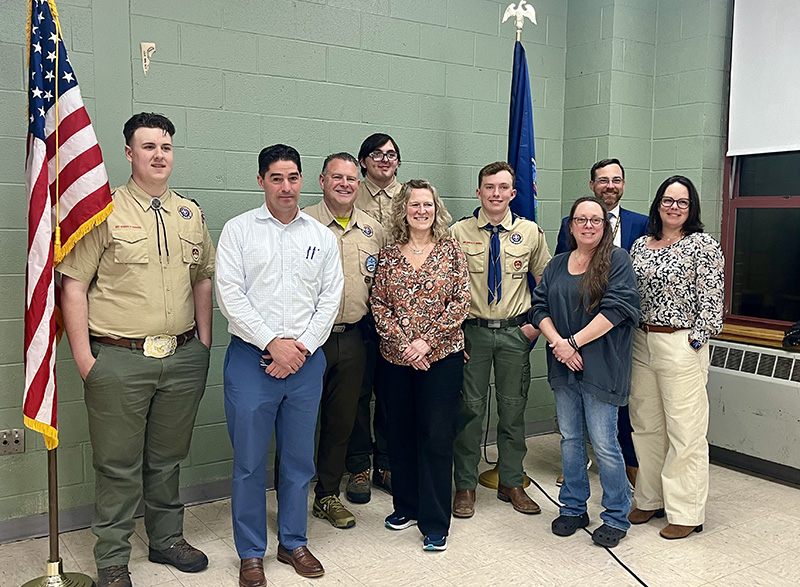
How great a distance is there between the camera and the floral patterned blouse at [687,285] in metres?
3.28

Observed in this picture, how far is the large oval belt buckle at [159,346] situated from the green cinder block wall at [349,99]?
0.73 meters

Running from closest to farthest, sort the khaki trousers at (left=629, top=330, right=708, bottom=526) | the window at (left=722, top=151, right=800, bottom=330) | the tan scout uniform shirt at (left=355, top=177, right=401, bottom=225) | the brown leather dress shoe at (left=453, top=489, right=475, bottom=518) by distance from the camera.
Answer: the khaki trousers at (left=629, top=330, right=708, bottom=526)
the brown leather dress shoe at (left=453, top=489, right=475, bottom=518)
the tan scout uniform shirt at (left=355, top=177, right=401, bottom=225)
the window at (left=722, top=151, right=800, bottom=330)

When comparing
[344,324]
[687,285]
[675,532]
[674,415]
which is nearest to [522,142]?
[687,285]

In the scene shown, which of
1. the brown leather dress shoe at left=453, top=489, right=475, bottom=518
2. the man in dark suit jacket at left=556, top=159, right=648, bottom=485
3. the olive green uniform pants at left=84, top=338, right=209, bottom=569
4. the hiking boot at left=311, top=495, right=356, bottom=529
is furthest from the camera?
the man in dark suit jacket at left=556, top=159, right=648, bottom=485

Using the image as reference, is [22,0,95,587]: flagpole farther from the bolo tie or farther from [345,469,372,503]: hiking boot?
[345,469,372,503]: hiking boot

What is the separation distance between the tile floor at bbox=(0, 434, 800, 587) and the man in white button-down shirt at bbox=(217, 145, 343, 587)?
222 mm

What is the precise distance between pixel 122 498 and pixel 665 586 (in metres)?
2.15

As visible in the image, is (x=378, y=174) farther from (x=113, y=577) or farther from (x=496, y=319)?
(x=113, y=577)

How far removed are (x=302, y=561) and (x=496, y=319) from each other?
1437 millimetres

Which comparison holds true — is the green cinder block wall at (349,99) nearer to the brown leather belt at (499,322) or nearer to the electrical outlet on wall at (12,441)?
the electrical outlet on wall at (12,441)

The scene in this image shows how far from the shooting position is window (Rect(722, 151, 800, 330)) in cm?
433

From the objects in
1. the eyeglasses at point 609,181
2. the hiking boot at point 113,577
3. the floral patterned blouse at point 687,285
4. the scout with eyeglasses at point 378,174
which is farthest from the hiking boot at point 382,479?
the eyeglasses at point 609,181

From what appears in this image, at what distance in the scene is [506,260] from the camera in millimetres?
3656

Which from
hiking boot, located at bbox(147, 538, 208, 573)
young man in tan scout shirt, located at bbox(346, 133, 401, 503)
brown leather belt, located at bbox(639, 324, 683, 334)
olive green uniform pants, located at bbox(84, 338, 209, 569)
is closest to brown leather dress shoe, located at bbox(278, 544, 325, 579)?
hiking boot, located at bbox(147, 538, 208, 573)
